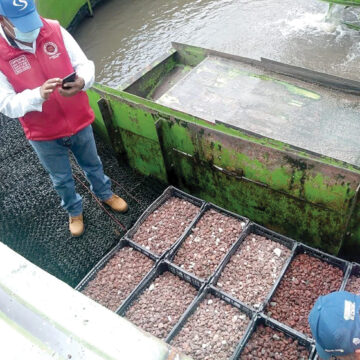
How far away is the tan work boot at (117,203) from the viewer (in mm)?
3877

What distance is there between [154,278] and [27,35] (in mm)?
2094

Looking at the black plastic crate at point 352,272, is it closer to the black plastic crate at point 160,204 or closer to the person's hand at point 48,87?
the black plastic crate at point 160,204

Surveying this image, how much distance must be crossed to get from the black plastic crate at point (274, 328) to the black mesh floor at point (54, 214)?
1628 mm

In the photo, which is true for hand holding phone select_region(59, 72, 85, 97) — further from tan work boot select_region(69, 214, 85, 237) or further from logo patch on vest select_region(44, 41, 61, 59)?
tan work boot select_region(69, 214, 85, 237)

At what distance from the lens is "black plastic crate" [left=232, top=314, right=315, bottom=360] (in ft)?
8.41

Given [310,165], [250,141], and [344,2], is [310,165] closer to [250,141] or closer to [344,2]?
[250,141]

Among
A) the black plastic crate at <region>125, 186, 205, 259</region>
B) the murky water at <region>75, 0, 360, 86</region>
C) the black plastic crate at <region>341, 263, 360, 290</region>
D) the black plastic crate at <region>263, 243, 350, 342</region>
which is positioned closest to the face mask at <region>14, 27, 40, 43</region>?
the black plastic crate at <region>125, 186, 205, 259</region>

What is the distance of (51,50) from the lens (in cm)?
270

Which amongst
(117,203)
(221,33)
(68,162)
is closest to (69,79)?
(68,162)

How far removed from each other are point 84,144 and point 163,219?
101cm

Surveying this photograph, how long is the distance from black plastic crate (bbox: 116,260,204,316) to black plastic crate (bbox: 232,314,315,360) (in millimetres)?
495

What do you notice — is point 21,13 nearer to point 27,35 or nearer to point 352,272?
point 27,35

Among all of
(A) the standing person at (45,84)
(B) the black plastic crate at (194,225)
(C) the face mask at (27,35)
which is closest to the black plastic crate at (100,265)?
(B) the black plastic crate at (194,225)

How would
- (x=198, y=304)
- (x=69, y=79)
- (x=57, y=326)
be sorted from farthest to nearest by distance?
(x=198, y=304)
(x=69, y=79)
(x=57, y=326)
